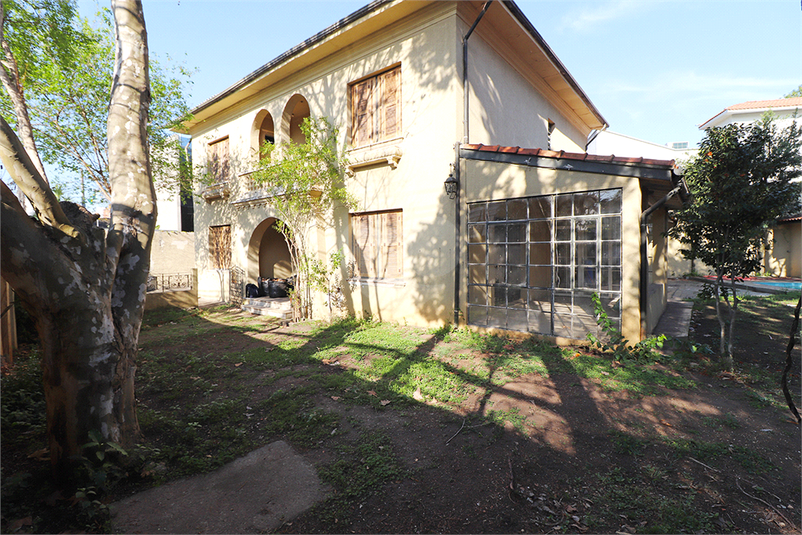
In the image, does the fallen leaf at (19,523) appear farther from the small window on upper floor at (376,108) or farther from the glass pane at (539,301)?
the small window on upper floor at (376,108)

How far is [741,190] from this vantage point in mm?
4566

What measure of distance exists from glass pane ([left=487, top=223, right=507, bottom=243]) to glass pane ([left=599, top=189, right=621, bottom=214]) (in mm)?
1698

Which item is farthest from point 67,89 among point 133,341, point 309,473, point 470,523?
point 470,523

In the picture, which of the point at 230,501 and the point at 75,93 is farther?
the point at 75,93

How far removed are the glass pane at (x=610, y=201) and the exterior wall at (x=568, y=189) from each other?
9cm

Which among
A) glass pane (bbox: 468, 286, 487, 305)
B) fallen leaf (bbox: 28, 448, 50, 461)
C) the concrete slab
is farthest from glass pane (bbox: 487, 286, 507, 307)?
fallen leaf (bbox: 28, 448, 50, 461)

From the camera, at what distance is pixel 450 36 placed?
6664 mm

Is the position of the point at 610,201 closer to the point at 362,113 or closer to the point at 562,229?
the point at 562,229

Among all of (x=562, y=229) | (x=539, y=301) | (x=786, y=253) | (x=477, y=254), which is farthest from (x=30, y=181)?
(x=786, y=253)

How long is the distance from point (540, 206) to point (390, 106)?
3.99 metres

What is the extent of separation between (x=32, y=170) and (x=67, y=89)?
10.6m

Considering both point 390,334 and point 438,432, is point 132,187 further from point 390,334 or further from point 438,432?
point 390,334

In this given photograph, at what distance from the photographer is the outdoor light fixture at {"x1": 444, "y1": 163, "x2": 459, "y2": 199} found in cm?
666

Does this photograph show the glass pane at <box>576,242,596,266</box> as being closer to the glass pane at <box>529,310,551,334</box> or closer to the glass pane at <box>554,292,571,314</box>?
the glass pane at <box>554,292,571,314</box>
